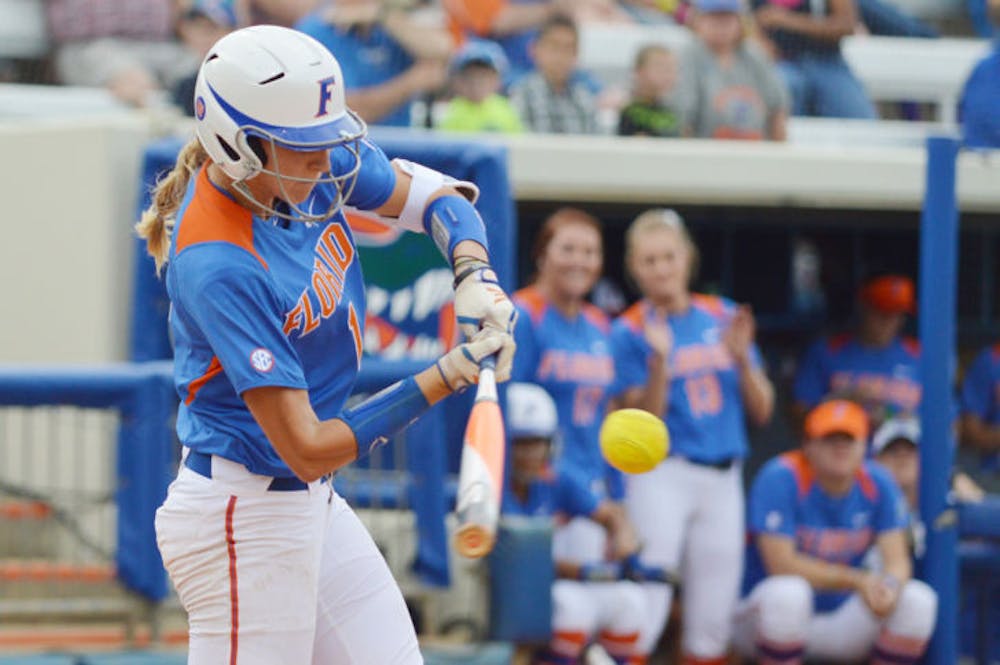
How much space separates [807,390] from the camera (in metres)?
7.28

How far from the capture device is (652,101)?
707 centimetres

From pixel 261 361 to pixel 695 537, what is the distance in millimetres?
3284

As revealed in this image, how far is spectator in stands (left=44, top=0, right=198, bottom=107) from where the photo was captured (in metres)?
7.16

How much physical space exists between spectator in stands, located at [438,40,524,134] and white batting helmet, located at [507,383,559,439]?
1.46 m

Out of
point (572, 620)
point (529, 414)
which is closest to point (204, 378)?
point (529, 414)

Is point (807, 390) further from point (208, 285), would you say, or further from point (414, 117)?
point (208, 285)

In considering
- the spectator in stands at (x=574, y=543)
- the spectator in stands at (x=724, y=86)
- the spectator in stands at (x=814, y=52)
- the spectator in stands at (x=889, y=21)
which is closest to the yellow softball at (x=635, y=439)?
the spectator in stands at (x=574, y=543)

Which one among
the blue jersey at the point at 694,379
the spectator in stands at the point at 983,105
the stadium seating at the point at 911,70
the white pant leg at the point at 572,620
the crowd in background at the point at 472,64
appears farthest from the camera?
the stadium seating at the point at 911,70

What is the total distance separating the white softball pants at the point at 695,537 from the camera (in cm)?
582

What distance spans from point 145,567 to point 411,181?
1.86 m

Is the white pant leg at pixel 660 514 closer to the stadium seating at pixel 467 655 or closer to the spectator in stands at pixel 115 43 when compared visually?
the stadium seating at pixel 467 655

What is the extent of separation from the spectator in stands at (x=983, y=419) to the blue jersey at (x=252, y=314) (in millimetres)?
4744

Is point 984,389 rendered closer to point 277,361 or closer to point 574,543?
point 574,543

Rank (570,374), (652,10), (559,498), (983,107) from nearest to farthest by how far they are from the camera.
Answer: (559,498) → (570,374) → (983,107) → (652,10)
